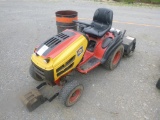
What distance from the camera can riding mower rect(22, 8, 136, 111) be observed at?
126 inches

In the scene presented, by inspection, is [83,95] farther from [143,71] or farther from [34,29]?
[34,29]

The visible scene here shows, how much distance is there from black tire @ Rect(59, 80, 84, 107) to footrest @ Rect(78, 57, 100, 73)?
0.39 meters

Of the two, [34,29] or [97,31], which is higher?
[97,31]

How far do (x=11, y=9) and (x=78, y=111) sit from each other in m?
7.28

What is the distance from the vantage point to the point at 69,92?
323 centimetres

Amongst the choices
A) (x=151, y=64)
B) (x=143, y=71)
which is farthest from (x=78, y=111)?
(x=151, y=64)

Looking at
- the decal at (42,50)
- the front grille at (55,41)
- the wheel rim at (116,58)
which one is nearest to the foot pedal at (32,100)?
the decal at (42,50)

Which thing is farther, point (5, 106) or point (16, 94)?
point (16, 94)

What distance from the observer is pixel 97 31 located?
389 centimetres

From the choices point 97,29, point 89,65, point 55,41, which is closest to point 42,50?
point 55,41

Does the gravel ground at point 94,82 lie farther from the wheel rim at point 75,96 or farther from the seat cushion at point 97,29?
the seat cushion at point 97,29

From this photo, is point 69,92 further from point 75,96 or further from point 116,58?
point 116,58

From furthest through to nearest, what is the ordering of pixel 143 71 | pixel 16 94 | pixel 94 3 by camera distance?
pixel 94 3
pixel 143 71
pixel 16 94

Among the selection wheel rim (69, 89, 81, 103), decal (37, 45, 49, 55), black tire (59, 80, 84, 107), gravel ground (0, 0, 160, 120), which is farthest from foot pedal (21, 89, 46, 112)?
decal (37, 45, 49, 55)
